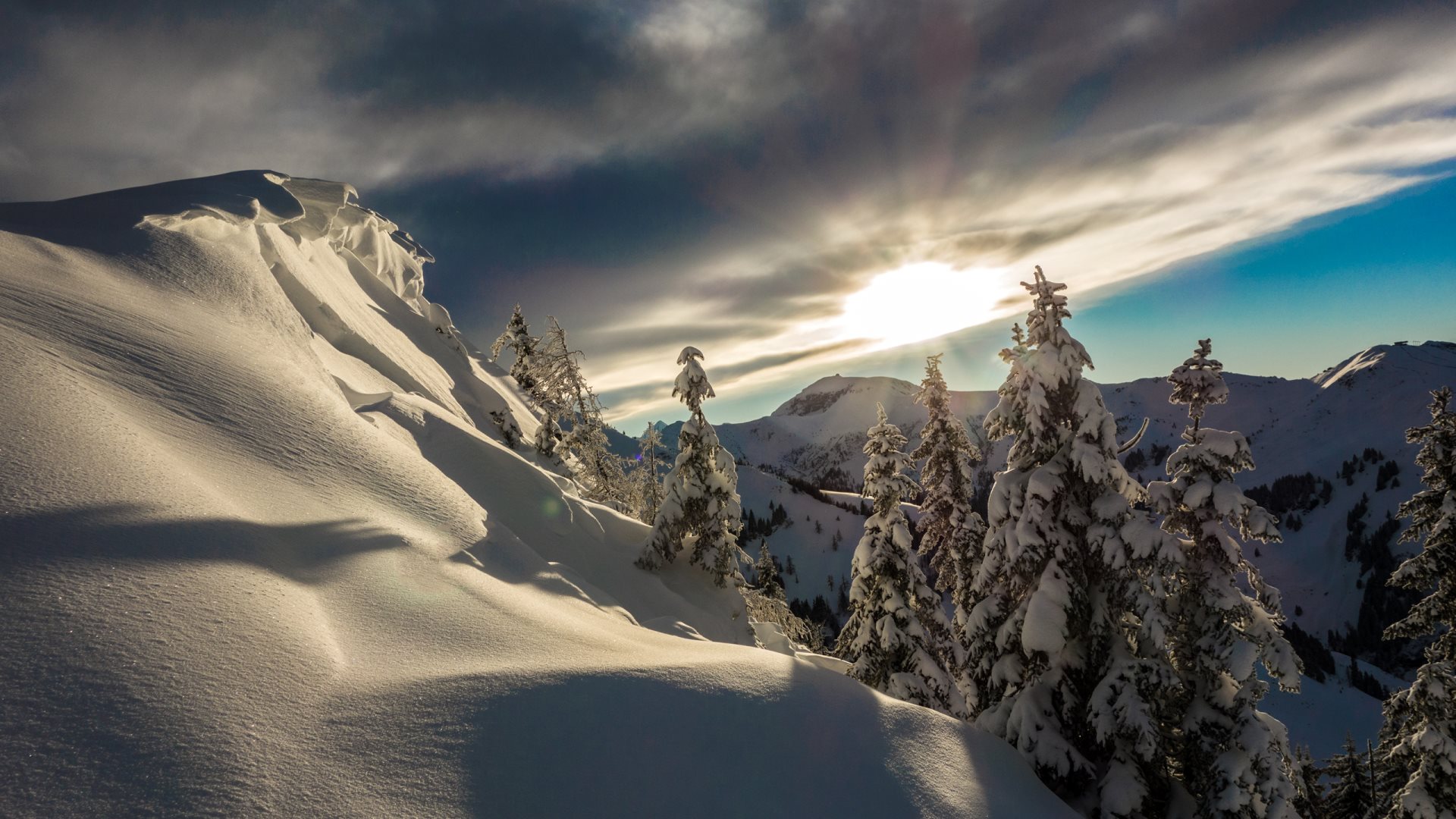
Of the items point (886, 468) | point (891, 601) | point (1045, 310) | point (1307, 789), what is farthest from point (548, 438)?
point (1307, 789)

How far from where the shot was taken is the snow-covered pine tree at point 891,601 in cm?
1541

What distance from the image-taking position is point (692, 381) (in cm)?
1738

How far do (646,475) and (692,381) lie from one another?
1215 centimetres

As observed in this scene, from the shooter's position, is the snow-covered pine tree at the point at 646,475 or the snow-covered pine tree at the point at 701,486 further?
the snow-covered pine tree at the point at 646,475

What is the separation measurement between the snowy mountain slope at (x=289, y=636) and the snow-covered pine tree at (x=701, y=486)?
15.1 feet

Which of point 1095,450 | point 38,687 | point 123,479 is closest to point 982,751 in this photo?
point 1095,450

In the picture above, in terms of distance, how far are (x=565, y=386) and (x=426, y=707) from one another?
859 inches

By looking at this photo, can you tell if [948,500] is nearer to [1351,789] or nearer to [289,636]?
[289,636]

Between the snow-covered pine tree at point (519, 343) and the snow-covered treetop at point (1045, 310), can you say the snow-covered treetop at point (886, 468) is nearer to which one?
the snow-covered treetop at point (1045, 310)

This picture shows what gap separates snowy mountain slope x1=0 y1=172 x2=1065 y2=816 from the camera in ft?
14.0

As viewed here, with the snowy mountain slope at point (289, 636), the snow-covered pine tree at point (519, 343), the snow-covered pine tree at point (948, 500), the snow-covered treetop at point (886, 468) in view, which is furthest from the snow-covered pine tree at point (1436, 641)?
the snow-covered pine tree at point (519, 343)

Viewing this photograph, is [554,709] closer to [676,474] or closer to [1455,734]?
[676,474]

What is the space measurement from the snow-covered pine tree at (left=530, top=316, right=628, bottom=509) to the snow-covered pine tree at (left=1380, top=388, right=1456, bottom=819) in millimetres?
24645

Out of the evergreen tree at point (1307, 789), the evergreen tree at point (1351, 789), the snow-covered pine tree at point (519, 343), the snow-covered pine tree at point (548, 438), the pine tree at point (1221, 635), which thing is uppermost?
the snow-covered pine tree at point (519, 343)
